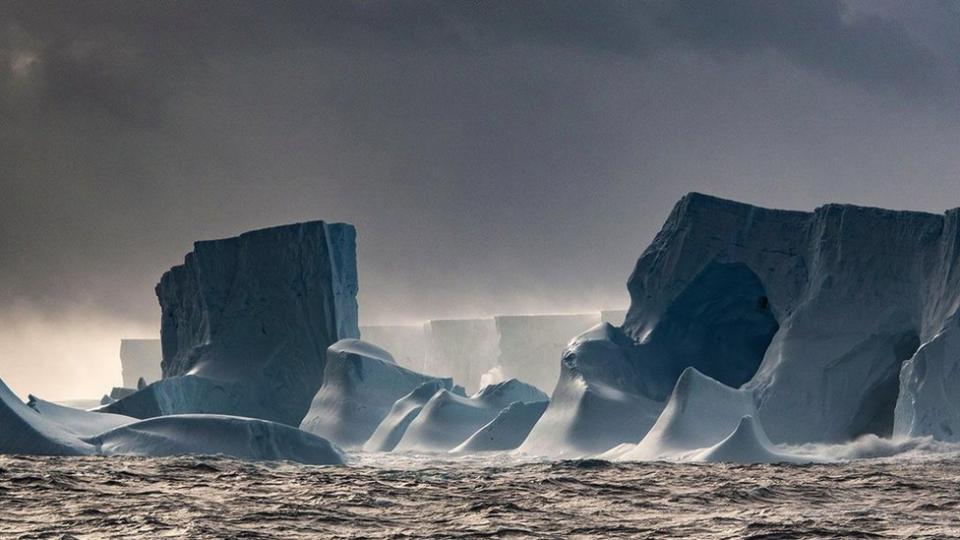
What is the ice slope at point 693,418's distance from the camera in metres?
18.3

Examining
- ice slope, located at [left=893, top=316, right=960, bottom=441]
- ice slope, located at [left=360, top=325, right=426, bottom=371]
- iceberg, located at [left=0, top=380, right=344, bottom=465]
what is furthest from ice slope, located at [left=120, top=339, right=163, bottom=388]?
ice slope, located at [left=893, top=316, right=960, bottom=441]

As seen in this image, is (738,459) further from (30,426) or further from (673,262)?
(30,426)

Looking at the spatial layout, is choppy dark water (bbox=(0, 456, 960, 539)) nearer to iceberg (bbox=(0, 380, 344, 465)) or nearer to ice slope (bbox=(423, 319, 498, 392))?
iceberg (bbox=(0, 380, 344, 465))

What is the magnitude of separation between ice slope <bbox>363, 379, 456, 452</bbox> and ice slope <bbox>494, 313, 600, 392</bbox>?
22.6 metres

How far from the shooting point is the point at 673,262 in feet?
75.5

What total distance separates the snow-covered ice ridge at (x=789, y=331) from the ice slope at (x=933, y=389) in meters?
0.02

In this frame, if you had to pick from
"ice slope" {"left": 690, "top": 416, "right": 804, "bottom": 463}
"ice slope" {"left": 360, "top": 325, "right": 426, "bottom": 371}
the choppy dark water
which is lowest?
the choppy dark water

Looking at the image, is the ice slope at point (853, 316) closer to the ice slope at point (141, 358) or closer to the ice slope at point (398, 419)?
the ice slope at point (398, 419)

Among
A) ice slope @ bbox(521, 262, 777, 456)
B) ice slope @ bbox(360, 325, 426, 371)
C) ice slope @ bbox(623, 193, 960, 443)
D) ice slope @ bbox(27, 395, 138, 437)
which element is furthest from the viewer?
ice slope @ bbox(360, 325, 426, 371)

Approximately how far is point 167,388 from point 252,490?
1725 cm

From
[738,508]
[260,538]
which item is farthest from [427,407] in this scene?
[260,538]

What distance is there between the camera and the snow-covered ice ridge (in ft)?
61.1

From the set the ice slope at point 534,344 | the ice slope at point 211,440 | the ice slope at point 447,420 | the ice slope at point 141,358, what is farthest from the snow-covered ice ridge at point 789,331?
the ice slope at point 141,358

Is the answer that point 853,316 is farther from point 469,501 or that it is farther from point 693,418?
point 469,501
